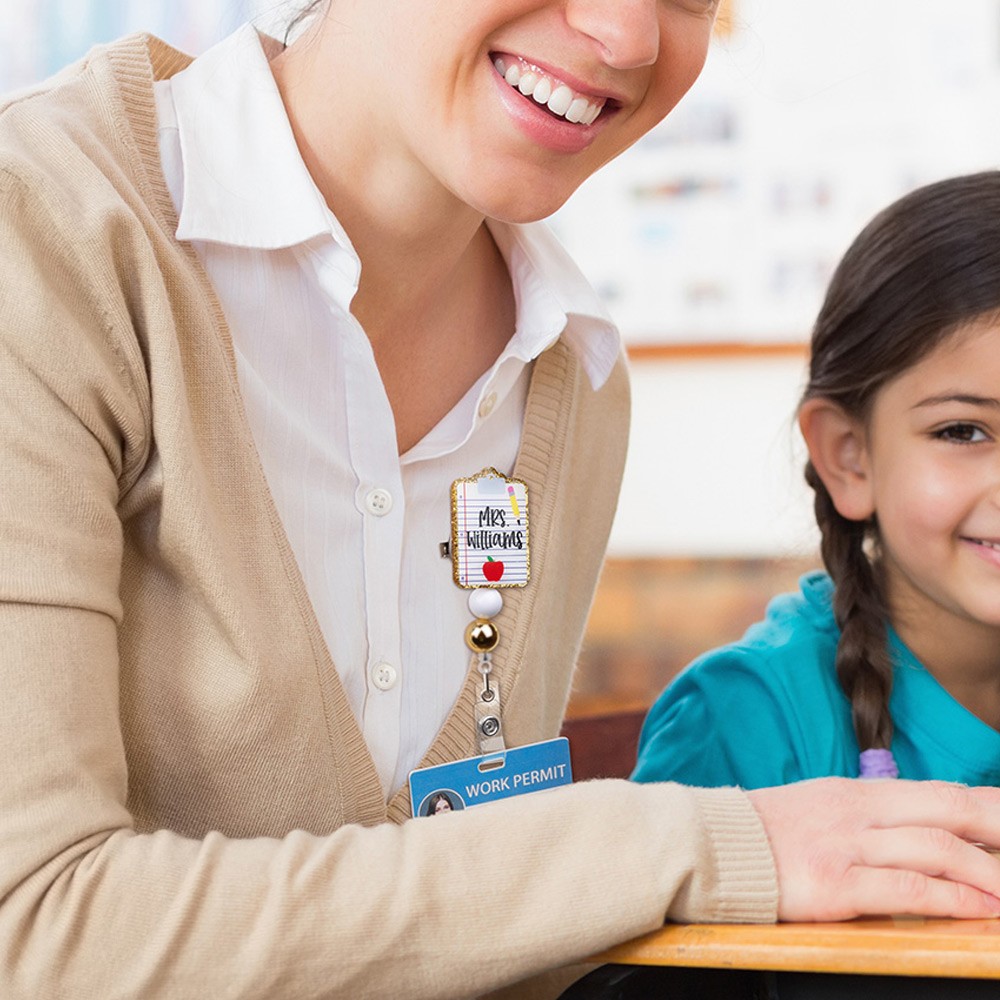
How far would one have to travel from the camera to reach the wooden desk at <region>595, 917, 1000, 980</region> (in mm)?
757

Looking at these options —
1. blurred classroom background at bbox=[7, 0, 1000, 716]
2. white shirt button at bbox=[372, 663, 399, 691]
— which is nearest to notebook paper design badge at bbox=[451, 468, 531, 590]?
white shirt button at bbox=[372, 663, 399, 691]

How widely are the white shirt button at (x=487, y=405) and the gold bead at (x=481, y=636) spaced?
192 mm

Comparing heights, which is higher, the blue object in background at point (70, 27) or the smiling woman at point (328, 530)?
the blue object in background at point (70, 27)

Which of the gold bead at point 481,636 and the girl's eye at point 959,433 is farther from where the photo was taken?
the girl's eye at point 959,433

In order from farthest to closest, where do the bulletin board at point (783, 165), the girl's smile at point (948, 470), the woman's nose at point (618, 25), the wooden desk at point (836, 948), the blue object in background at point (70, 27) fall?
the bulletin board at point (783, 165)
the blue object in background at point (70, 27)
the girl's smile at point (948, 470)
the woman's nose at point (618, 25)
the wooden desk at point (836, 948)

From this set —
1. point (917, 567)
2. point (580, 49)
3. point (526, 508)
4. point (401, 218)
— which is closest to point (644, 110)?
point (580, 49)

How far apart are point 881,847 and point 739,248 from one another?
3667mm

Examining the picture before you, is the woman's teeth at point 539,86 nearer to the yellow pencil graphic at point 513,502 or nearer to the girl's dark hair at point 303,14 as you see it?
the girl's dark hair at point 303,14

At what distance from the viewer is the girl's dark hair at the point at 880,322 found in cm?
151

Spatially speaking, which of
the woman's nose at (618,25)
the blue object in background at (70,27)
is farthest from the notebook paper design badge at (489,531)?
the blue object in background at (70,27)

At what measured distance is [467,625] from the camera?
4.25ft

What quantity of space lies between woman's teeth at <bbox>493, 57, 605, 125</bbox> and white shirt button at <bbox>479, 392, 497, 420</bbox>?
29 cm

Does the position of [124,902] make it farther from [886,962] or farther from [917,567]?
[917,567]

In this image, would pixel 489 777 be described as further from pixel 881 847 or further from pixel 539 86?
pixel 539 86
